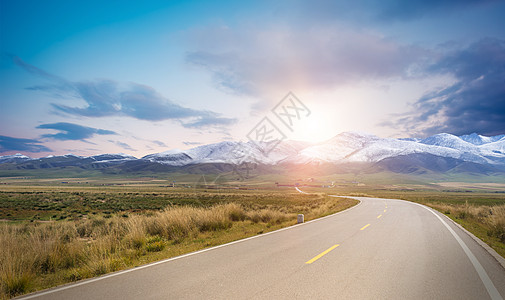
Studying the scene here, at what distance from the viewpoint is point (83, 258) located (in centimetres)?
756

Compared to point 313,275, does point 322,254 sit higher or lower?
lower

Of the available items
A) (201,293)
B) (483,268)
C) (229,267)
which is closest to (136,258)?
(229,267)

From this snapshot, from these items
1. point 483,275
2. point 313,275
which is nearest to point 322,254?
point 313,275

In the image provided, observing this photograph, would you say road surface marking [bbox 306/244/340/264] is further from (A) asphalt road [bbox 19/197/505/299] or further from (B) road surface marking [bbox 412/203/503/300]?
(B) road surface marking [bbox 412/203/503/300]

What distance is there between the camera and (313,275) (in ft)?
18.1

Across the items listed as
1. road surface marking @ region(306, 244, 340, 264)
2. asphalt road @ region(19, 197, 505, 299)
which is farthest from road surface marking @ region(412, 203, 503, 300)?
road surface marking @ region(306, 244, 340, 264)

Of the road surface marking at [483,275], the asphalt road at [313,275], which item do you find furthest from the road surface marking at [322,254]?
the road surface marking at [483,275]

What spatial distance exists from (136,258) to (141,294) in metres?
3.56

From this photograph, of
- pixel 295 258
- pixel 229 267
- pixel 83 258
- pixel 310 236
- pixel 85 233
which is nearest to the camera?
pixel 229 267

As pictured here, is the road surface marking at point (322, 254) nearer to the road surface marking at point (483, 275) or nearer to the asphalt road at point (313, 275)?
the asphalt road at point (313, 275)

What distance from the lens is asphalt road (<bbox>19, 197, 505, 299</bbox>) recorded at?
4.66 meters

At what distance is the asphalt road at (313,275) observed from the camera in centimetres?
466

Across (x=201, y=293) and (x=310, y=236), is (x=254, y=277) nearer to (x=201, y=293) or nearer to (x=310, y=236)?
(x=201, y=293)

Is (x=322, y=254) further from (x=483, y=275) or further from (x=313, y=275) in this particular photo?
(x=483, y=275)
